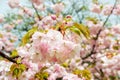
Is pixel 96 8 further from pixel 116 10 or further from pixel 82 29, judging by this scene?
pixel 82 29

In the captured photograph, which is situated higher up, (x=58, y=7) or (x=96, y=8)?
(x=58, y=7)

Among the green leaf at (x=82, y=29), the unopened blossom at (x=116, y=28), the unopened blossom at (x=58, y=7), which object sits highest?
the green leaf at (x=82, y=29)

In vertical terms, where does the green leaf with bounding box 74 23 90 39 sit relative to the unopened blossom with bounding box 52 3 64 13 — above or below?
above

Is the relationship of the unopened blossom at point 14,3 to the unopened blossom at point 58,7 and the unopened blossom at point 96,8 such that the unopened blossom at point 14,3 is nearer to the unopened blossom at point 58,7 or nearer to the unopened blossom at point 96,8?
the unopened blossom at point 58,7

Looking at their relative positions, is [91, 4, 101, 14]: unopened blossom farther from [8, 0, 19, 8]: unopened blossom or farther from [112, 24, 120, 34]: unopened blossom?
[8, 0, 19, 8]: unopened blossom

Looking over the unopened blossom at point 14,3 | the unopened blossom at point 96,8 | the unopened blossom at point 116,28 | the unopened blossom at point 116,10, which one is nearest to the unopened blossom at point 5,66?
the unopened blossom at point 116,10

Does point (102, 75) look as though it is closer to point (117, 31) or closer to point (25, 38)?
point (117, 31)

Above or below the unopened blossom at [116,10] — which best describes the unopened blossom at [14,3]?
above

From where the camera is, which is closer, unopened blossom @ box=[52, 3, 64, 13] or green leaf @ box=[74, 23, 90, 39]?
green leaf @ box=[74, 23, 90, 39]

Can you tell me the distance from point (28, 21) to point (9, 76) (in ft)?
36.1

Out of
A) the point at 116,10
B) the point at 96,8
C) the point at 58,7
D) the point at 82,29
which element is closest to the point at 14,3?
the point at 58,7

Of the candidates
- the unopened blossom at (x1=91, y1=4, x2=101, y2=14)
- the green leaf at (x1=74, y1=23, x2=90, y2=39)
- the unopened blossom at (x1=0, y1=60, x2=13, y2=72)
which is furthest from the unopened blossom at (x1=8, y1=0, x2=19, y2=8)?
the green leaf at (x1=74, y1=23, x2=90, y2=39)

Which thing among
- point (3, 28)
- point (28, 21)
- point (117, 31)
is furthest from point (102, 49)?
point (28, 21)

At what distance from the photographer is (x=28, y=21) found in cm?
1324
